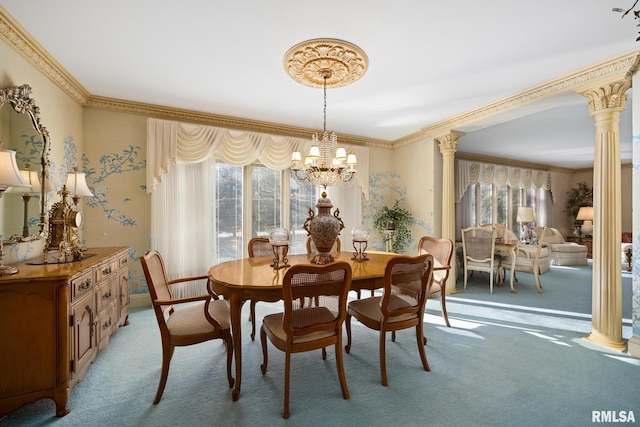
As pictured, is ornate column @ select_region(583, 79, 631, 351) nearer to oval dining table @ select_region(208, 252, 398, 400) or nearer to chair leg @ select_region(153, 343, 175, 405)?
oval dining table @ select_region(208, 252, 398, 400)

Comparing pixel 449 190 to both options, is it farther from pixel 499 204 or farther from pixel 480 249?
pixel 499 204

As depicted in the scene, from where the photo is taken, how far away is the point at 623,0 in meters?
1.86

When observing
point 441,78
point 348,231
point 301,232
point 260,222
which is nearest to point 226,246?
point 260,222

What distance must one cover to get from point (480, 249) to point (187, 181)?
Result: 15.2ft

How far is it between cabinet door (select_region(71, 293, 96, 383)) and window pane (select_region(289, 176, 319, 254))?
289 cm

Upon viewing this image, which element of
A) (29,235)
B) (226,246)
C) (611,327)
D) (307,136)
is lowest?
(611,327)

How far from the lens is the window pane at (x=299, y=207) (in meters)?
4.76

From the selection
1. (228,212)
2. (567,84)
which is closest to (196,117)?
(228,212)

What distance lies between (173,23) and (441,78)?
2467 millimetres

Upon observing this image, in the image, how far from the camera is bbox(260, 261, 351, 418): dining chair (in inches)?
67.1

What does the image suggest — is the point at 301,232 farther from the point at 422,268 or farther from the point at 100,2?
the point at 100,2

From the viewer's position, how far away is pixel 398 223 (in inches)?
200

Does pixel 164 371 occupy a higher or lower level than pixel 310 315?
lower

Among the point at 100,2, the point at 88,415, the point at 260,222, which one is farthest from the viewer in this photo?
the point at 260,222
